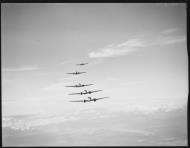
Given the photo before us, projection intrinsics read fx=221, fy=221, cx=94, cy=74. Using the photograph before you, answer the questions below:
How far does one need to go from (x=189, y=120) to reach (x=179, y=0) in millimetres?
2194

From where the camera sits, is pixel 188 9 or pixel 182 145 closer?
pixel 188 9

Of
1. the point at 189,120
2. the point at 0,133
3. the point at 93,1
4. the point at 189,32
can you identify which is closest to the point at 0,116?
the point at 0,133

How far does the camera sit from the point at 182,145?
4.36m

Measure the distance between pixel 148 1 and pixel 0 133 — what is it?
3.68 m

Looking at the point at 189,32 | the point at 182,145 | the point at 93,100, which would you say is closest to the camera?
the point at 189,32

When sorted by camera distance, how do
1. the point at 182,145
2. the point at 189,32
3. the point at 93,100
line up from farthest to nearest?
the point at 93,100, the point at 182,145, the point at 189,32

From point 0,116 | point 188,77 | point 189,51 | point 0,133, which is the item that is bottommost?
point 0,133

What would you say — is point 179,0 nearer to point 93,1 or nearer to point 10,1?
point 93,1

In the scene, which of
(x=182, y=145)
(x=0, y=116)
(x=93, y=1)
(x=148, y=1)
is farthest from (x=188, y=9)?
(x=0, y=116)

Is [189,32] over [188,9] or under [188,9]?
under

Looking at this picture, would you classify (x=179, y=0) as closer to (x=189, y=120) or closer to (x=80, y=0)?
(x=80, y=0)

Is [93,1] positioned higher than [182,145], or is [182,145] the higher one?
[93,1]

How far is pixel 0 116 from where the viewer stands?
4121 mm

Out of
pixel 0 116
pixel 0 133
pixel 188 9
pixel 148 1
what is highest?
pixel 148 1
